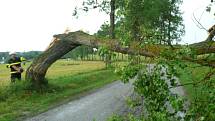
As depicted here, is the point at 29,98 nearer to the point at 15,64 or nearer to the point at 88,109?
the point at 15,64

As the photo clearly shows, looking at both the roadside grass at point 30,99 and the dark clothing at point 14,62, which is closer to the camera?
the roadside grass at point 30,99

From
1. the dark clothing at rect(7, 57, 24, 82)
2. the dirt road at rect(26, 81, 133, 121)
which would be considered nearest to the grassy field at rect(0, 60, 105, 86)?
the dark clothing at rect(7, 57, 24, 82)

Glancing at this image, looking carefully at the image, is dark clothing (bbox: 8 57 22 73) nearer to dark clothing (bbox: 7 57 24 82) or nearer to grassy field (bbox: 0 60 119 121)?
dark clothing (bbox: 7 57 24 82)

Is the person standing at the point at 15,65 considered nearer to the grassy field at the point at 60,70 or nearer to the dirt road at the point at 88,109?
the grassy field at the point at 60,70

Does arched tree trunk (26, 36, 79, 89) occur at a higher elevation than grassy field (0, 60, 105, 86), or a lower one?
higher

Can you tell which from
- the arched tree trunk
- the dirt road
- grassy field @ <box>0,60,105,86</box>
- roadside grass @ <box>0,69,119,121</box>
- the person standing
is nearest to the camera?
→ the dirt road

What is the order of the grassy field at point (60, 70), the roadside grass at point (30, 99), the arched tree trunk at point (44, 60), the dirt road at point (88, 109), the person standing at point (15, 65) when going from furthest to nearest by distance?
the grassy field at point (60, 70) → the person standing at point (15, 65) → the arched tree trunk at point (44, 60) → the roadside grass at point (30, 99) → the dirt road at point (88, 109)

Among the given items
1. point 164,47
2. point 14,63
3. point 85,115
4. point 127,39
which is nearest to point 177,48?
point 164,47

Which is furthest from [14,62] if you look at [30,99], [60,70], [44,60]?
[60,70]

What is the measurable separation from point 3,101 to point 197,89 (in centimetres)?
1162

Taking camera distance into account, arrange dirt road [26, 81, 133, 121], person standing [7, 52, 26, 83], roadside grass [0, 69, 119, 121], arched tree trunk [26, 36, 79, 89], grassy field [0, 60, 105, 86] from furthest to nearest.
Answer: grassy field [0, 60, 105, 86] → person standing [7, 52, 26, 83] → arched tree trunk [26, 36, 79, 89] → roadside grass [0, 69, 119, 121] → dirt road [26, 81, 133, 121]

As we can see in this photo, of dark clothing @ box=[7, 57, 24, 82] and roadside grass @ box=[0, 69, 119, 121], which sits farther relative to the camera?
dark clothing @ box=[7, 57, 24, 82]

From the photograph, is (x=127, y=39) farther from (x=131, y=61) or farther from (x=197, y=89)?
(x=197, y=89)

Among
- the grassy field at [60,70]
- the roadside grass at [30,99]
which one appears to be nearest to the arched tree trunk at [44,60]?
the roadside grass at [30,99]
